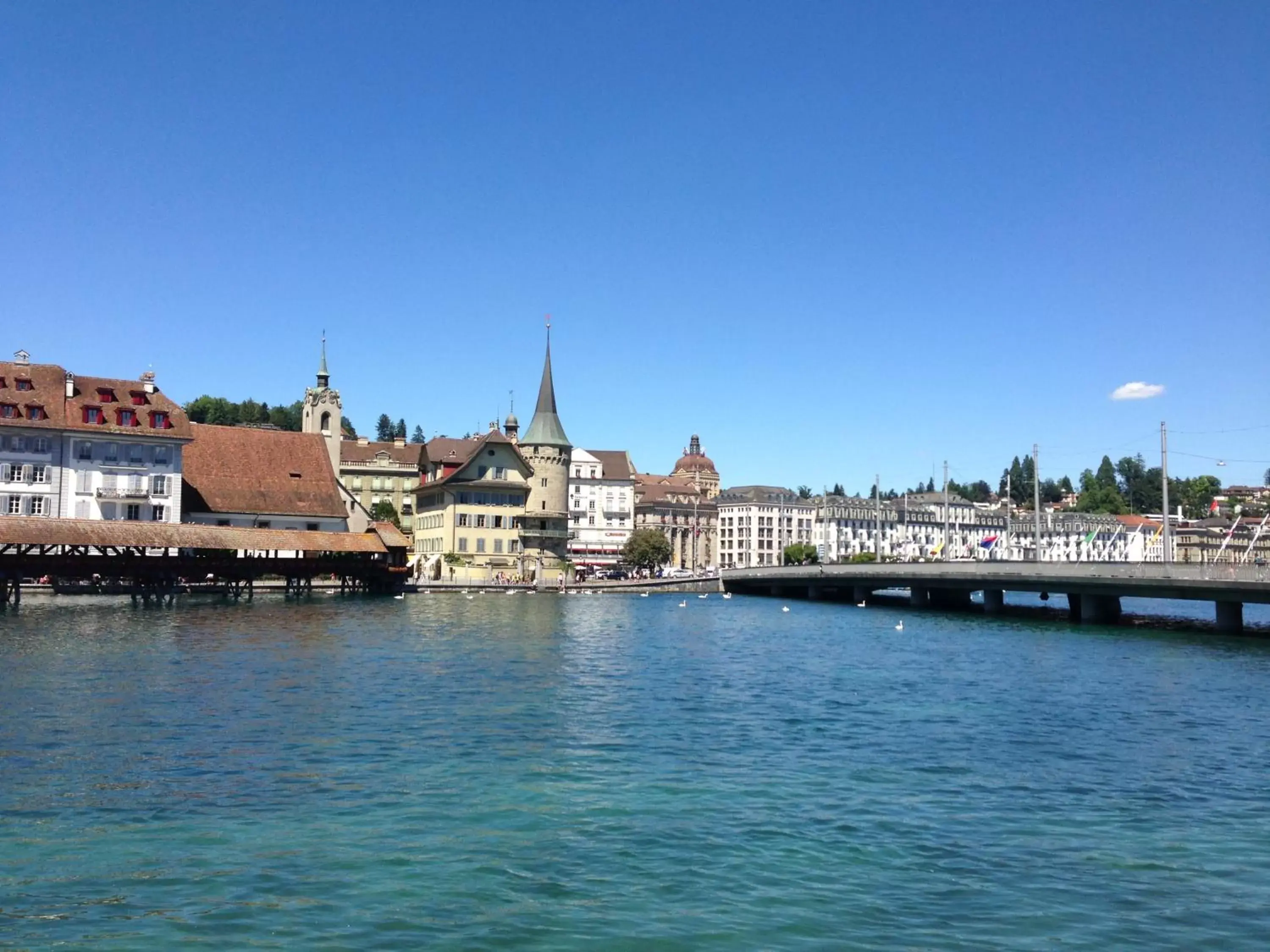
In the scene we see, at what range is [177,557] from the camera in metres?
69.9

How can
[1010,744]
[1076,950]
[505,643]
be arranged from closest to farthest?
[1076,950] → [1010,744] → [505,643]

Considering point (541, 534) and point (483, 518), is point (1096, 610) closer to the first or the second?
point (541, 534)

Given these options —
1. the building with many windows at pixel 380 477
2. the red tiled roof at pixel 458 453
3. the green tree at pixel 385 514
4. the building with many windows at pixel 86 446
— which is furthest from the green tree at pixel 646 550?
the building with many windows at pixel 86 446

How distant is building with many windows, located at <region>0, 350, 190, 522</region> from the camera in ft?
242

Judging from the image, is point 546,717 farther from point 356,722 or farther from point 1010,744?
point 1010,744

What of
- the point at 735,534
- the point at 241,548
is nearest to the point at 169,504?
the point at 241,548

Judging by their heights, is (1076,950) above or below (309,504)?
below

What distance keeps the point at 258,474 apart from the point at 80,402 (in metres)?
16.1

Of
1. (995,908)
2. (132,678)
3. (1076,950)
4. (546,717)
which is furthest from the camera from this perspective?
(132,678)

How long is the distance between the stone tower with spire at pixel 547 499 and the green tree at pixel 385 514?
2277cm

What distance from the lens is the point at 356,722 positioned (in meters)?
25.5

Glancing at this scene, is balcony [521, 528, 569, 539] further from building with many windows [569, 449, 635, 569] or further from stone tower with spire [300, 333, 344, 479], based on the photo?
building with many windows [569, 449, 635, 569]

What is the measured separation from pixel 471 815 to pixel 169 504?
69.0 meters

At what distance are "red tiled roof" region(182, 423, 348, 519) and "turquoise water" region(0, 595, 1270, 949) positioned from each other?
162 feet
